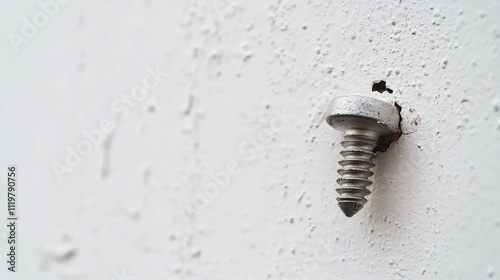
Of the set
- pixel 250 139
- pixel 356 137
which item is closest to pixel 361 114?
pixel 356 137

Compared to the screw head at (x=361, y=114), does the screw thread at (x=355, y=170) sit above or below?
below

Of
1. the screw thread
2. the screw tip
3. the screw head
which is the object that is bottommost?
the screw tip

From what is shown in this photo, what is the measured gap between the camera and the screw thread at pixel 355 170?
11.7 inches

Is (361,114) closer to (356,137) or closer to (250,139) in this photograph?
(356,137)

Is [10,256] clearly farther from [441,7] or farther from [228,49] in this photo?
[441,7]

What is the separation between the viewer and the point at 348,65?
35cm

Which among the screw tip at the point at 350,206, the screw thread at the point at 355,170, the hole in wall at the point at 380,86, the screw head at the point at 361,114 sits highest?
the hole in wall at the point at 380,86

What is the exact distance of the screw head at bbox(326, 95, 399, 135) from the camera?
0.30m

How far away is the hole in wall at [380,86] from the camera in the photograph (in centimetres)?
34

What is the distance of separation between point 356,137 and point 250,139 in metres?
0.11

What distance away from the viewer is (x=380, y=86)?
0.34 metres

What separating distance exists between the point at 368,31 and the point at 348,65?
0.02 m

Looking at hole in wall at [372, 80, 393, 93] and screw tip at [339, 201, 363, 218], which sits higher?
hole in wall at [372, 80, 393, 93]

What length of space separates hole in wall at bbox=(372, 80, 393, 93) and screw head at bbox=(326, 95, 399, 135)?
0.02 m
